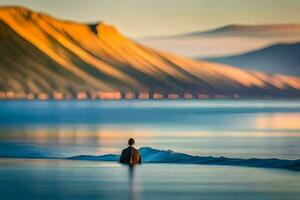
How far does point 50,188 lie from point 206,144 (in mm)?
22756

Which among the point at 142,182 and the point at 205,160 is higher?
the point at 205,160

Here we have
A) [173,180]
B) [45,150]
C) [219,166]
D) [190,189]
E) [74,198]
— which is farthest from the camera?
[45,150]

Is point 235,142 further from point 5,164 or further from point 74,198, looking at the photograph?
point 74,198

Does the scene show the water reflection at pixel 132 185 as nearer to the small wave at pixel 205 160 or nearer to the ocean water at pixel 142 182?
the ocean water at pixel 142 182

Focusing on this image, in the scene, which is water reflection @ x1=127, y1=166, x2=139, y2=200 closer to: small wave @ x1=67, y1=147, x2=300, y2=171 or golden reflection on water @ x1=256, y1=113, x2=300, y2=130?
small wave @ x1=67, y1=147, x2=300, y2=171

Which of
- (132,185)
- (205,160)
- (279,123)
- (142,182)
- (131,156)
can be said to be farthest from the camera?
(279,123)

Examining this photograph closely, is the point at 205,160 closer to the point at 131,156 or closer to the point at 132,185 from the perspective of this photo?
the point at 131,156

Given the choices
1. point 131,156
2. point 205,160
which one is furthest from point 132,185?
point 205,160

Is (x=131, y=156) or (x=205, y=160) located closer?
(x=131, y=156)

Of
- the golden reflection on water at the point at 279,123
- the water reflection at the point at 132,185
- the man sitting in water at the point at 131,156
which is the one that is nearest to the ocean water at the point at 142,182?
the water reflection at the point at 132,185

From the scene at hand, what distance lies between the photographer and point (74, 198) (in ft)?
67.8

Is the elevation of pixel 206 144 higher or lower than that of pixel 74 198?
higher

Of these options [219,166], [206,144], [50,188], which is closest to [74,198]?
[50,188]

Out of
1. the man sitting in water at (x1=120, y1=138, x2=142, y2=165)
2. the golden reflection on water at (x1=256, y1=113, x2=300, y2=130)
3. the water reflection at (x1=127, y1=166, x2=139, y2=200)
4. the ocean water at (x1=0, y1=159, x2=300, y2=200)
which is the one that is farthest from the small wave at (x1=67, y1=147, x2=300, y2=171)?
the golden reflection on water at (x1=256, y1=113, x2=300, y2=130)
